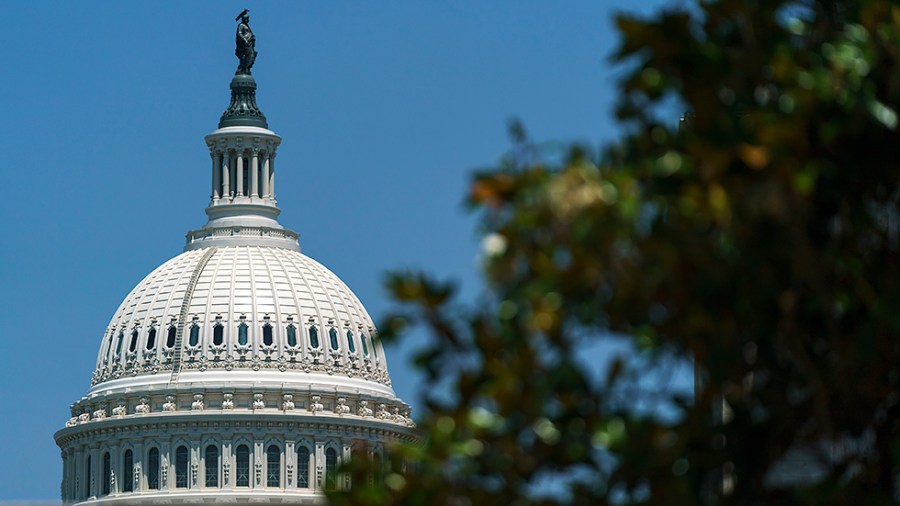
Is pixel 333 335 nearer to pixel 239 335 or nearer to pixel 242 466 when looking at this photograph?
pixel 239 335

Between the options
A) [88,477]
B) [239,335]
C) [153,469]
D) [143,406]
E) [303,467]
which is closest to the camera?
[153,469]

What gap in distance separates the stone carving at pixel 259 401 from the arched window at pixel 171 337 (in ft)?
23.7

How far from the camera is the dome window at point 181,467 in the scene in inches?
7111

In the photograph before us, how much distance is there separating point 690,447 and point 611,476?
0.77m

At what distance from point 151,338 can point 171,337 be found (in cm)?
185

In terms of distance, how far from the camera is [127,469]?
18512 cm

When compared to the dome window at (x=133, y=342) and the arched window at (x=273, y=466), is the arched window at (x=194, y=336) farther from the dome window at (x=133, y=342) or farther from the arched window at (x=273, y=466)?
the arched window at (x=273, y=466)

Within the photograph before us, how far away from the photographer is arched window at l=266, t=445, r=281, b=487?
594 feet

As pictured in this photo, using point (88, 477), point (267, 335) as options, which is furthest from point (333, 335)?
point (88, 477)

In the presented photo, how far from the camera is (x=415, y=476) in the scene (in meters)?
20.2

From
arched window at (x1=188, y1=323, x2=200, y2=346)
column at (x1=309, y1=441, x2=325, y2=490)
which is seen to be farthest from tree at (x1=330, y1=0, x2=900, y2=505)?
arched window at (x1=188, y1=323, x2=200, y2=346)

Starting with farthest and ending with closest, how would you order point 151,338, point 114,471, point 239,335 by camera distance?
point 151,338, point 239,335, point 114,471

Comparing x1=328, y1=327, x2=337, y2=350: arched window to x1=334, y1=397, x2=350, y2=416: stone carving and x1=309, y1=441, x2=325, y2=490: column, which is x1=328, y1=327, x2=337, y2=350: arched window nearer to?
x1=334, y1=397, x2=350, y2=416: stone carving

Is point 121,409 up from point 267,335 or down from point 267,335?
down
